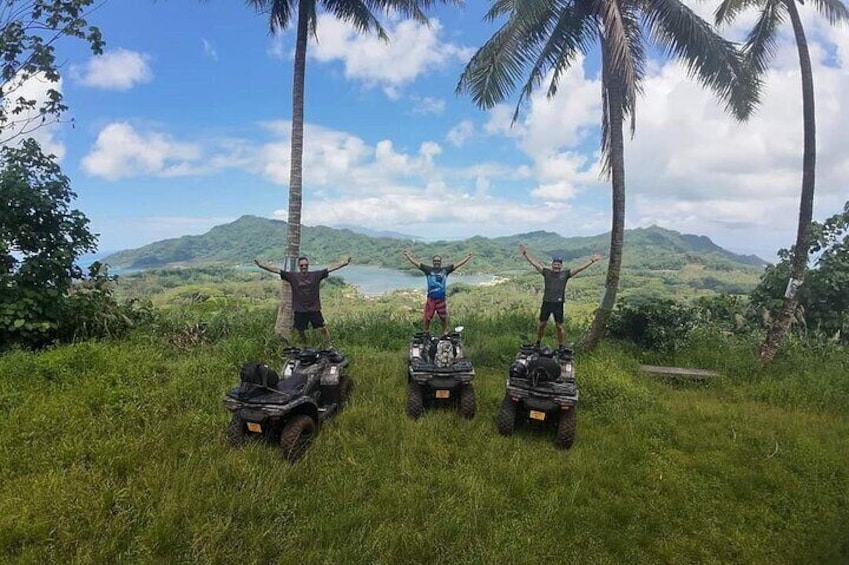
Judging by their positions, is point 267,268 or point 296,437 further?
point 267,268

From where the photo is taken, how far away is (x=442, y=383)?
5953 millimetres

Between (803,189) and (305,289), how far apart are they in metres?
9.55

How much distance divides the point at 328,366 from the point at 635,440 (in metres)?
4.04

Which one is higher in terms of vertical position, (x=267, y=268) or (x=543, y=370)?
(x=267, y=268)

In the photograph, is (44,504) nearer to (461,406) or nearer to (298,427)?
(298,427)

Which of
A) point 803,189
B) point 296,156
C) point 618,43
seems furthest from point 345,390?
point 803,189

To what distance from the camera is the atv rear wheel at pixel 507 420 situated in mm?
5539

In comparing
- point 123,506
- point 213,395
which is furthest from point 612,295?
point 123,506

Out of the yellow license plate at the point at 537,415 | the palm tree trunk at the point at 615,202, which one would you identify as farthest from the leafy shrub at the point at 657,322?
the yellow license plate at the point at 537,415

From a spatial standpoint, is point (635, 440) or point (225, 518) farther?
point (635, 440)

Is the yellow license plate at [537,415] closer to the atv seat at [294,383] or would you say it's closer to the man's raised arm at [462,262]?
the atv seat at [294,383]

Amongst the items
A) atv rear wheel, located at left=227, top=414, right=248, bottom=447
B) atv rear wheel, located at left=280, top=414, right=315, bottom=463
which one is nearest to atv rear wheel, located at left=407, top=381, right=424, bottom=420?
atv rear wheel, located at left=280, top=414, right=315, bottom=463

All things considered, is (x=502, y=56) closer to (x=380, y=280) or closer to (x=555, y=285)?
(x=555, y=285)

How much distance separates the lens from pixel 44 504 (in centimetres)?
371
